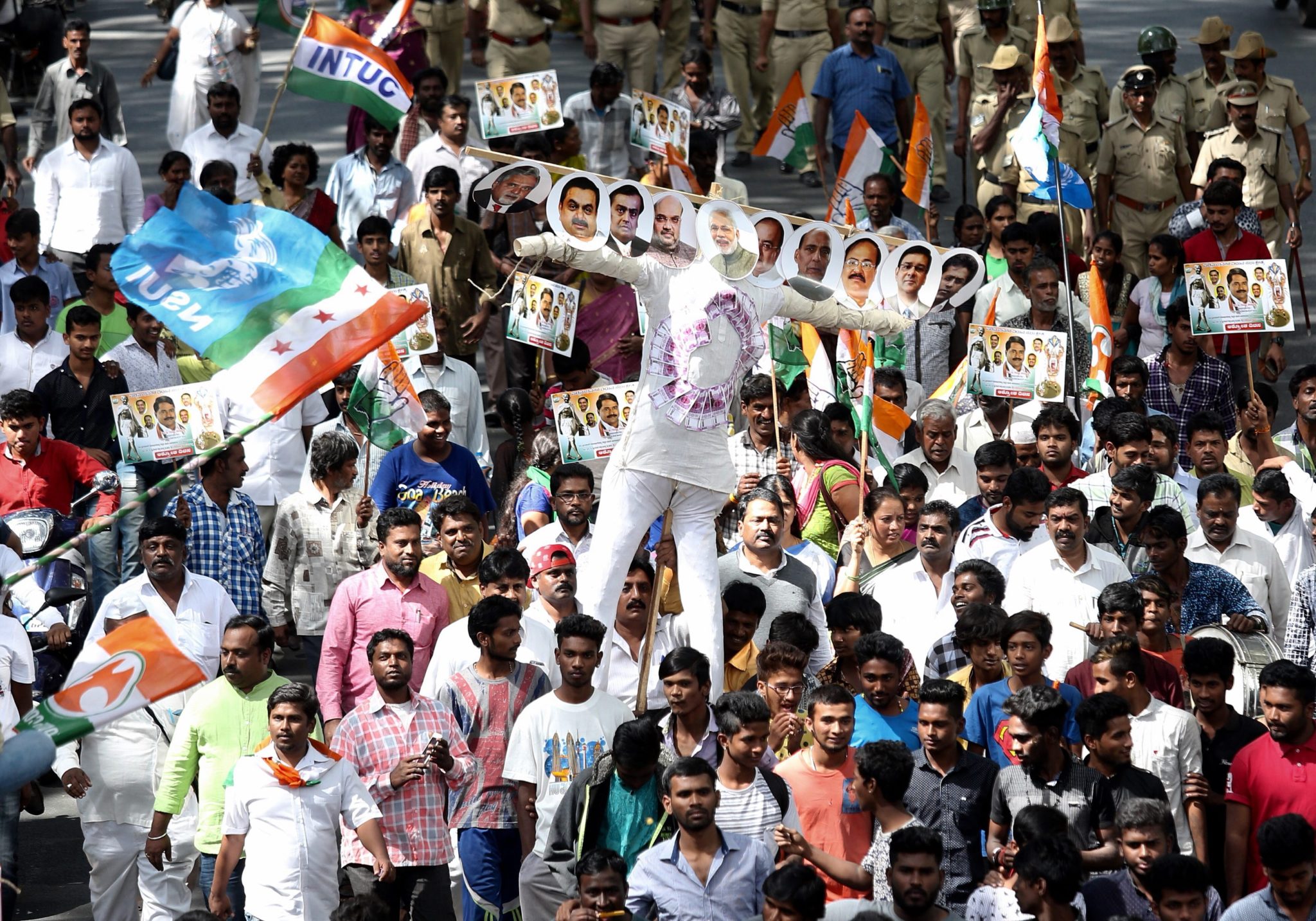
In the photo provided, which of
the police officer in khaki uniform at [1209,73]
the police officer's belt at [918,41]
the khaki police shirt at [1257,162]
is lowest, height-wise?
the khaki police shirt at [1257,162]

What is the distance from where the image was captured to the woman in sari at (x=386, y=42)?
1630cm

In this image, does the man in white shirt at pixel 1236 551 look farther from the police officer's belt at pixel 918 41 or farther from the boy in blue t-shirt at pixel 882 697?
the police officer's belt at pixel 918 41

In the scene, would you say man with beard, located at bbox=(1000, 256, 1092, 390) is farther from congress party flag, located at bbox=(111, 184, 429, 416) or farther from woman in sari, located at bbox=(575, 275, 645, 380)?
congress party flag, located at bbox=(111, 184, 429, 416)

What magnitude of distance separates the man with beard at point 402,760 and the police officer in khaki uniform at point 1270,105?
9.48 meters

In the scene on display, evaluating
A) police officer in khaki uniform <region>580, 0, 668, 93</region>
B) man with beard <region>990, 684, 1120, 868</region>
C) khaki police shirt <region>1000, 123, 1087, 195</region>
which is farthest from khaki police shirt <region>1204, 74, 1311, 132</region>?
man with beard <region>990, 684, 1120, 868</region>

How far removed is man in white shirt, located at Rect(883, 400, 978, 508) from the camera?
11.4 m

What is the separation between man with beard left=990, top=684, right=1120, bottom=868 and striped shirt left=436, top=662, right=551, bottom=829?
1.97 m

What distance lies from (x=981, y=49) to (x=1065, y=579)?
26.0 ft

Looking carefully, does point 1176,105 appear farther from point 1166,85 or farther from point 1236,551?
point 1236,551

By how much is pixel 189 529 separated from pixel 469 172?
216 inches

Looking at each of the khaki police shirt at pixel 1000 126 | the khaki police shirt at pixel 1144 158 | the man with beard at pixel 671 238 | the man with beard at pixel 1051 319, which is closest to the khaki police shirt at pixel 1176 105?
the khaki police shirt at pixel 1144 158

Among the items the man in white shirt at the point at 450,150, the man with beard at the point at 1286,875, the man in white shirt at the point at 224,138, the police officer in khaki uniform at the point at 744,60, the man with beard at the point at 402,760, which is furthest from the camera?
the police officer in khaki uniform at the point at 744,60

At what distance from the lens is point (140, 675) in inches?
260

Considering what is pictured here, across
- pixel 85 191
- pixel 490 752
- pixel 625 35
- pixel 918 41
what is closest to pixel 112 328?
pixel 85 191
